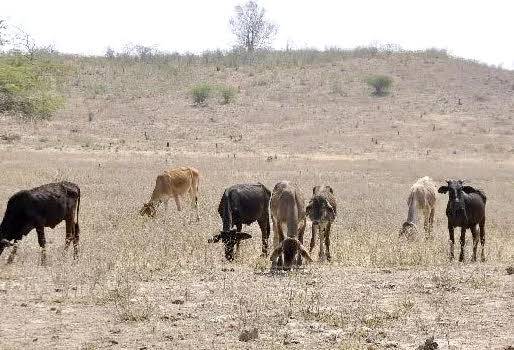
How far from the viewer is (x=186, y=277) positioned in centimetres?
1034

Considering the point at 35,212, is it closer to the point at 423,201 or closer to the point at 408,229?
the point at 408,229

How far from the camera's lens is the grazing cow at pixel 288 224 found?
1089 centimetres

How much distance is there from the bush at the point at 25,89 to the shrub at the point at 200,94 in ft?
76.6

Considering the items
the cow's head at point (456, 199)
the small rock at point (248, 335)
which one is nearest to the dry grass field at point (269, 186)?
the small rock at point (248, 335)

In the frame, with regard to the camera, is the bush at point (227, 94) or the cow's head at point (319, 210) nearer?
the cow's head at point (319, 210)

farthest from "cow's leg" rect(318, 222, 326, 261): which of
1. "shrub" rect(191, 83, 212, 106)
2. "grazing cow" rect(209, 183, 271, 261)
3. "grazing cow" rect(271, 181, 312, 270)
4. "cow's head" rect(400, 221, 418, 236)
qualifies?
"shrub" rect(191, 83, 212, 106)

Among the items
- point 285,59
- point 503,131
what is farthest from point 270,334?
point 285,59

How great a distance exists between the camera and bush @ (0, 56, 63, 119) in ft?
74.7

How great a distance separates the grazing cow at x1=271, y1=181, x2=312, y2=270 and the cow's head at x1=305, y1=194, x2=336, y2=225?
21 cm

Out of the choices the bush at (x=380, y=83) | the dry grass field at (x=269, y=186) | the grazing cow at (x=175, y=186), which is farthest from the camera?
the bush at (x=380, y=83)

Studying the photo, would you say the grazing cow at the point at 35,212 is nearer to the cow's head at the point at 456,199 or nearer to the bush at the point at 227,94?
the cow's head at the point at 456,199

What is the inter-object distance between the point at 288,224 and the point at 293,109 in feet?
122

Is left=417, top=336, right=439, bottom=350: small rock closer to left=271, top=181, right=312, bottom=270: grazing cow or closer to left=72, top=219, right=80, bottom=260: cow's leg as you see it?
left=271, top=181, right=312, bottom=270: grazing cow

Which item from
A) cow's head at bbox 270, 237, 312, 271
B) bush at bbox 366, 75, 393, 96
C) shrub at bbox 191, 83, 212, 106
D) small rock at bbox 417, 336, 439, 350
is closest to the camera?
small rock at bbox 417, 336, 439, 350
